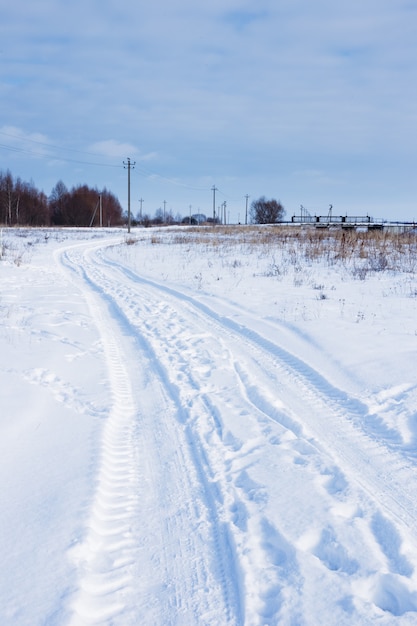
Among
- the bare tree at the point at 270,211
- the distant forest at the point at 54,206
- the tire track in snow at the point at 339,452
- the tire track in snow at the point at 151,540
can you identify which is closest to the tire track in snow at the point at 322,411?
the tire track in snow at the point at 339,452

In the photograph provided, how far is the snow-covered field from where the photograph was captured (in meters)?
2.29

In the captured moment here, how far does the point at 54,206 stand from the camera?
96.3m

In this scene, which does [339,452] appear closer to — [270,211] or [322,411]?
[322,411]

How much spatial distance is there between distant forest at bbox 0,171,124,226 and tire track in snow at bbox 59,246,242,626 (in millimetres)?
80428

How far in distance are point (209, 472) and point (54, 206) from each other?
102m

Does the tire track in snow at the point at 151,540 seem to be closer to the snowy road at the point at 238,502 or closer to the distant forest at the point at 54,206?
the snowy road at the point at 238,502

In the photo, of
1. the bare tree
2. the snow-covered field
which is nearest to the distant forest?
the bare tree

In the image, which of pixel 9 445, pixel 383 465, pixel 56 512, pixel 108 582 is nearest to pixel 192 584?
pixel 108 582

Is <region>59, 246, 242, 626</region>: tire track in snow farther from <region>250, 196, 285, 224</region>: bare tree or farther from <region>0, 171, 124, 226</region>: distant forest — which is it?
<region>250, 196, 285, 224</region>: bare tree

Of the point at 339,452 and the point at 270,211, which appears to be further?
the point at 270,211

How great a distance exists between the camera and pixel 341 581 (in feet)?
7.75

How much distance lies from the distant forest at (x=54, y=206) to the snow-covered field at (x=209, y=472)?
256ft

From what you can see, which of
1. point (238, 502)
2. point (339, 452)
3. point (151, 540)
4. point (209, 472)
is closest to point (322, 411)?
point (339, 452)

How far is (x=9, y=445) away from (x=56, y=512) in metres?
1.14
